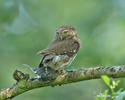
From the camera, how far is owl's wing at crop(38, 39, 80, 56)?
15.7ft

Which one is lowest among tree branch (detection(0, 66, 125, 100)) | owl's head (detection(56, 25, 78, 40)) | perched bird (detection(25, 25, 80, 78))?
tree branch (detection(0, 66, 125, 100))

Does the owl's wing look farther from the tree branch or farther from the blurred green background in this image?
the blurred green background

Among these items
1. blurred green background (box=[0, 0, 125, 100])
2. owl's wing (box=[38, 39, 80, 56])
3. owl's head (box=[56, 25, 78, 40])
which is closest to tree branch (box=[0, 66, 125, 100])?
owl's wing (box=[38, 39, 80, 56])

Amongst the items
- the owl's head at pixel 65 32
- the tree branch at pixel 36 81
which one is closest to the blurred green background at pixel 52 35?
the owl's head at pixel 65 32

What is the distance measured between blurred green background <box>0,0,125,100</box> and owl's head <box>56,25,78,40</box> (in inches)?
76.6

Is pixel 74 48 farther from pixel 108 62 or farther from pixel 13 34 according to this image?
pixel 13 34

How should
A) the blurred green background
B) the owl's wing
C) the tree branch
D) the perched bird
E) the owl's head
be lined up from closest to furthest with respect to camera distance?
the tree branch < the perched bird < the owl's wing < the owl's head < the blurred green background

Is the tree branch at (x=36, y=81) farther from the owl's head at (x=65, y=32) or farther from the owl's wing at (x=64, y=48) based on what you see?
the owl's head at (x=65, y=32)

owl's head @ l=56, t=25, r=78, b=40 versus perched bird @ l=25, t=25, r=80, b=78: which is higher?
owl's head @ l=56, t=25, r=78, b=40

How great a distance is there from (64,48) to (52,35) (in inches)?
186

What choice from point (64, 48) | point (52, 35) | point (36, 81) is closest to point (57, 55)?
point (64, 48)

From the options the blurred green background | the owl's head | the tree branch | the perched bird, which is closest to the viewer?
the tree branch

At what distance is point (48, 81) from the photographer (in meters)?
4.30

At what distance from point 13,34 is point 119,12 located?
2241mm
